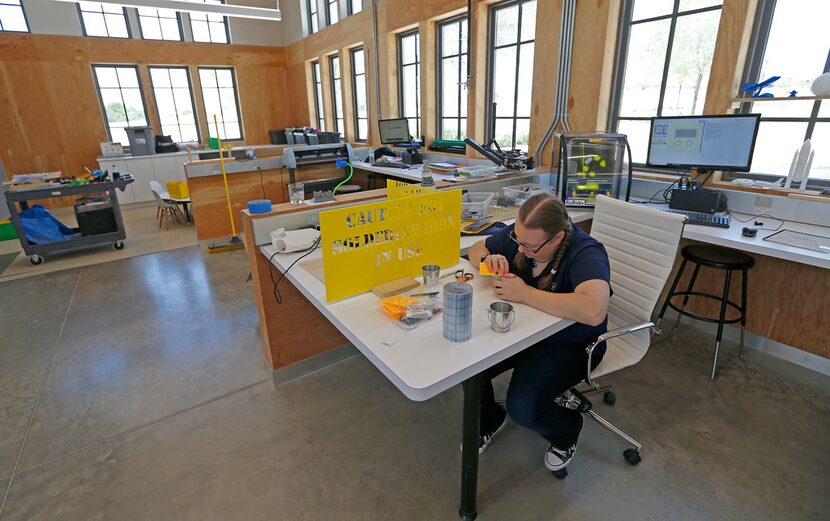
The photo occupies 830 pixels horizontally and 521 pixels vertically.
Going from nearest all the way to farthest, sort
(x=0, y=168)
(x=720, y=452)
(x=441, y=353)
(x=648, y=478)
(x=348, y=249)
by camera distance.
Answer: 1. (x=441, y=353)
2. (x=348, y=249)
3. (x=648, y=478)
4. (x=720, y=452)
5. (x=0, y=168)

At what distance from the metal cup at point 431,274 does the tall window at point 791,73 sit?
2.46 m

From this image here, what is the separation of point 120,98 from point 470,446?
8.86 metres

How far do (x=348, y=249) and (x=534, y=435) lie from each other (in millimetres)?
1245

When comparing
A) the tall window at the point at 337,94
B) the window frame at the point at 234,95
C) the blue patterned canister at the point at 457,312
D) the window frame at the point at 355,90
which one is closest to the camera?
the blue patterned canister at the point at 457,312

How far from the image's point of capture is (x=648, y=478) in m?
1.66

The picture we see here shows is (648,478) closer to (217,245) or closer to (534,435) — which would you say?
(534,435)

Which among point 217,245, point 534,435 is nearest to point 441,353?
point 534,435

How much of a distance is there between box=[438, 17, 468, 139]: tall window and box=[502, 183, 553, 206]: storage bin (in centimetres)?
211

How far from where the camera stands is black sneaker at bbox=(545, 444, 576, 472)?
1656 mm

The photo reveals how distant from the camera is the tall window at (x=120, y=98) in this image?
282 inches

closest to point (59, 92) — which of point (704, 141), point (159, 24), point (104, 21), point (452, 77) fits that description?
point (104, 21)

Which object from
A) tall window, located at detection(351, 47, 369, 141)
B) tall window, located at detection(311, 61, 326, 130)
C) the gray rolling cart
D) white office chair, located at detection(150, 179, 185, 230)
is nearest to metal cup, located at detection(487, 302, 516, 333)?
the gray rolling cart

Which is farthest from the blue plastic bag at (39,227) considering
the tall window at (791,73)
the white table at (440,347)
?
the tall window at (791,73)

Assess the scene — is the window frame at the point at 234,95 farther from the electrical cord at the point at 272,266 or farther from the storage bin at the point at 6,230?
the electrical cord at the point at 272,266
